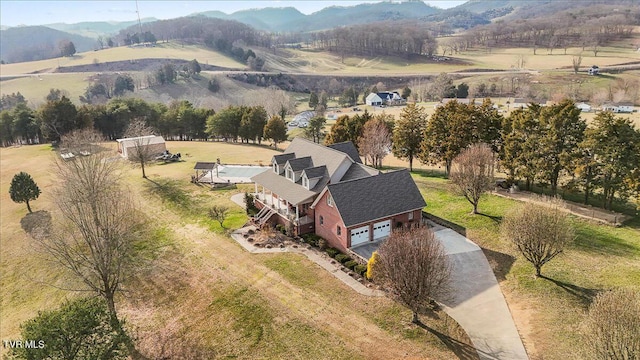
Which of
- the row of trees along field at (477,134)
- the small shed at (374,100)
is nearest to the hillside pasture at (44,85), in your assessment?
the row of trees along field at (477,134)

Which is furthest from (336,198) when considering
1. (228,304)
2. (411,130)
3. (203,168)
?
(411,130)

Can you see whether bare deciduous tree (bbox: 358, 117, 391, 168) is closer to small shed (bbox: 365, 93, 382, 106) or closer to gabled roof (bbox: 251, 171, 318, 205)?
gabled roof (bbox: 251, 171, 318, 205)

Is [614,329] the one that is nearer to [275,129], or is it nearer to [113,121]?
[275,129]

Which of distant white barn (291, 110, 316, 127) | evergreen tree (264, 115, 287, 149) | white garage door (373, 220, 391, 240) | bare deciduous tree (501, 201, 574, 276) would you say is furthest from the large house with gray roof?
distant white barn (291, 110, 316, 127)

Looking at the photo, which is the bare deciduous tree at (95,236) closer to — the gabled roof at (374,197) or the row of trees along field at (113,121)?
the gabled roof at (374,197)

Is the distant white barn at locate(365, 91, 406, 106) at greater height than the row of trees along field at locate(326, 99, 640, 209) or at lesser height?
lesser

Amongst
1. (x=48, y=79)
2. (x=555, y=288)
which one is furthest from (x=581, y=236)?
(x=48, y=79)
